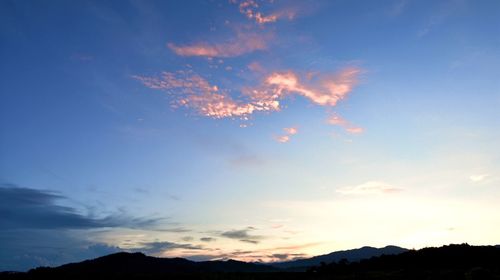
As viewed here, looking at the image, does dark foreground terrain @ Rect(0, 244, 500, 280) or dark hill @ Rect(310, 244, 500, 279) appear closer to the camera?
dark hill @ Rect(310, 244, 500, 279)

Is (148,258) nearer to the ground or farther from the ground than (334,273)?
farther from the ground

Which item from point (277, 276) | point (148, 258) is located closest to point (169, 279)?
point (277, 276)

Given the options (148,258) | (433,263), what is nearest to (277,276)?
(433,263)

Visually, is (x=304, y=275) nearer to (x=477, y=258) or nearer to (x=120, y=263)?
(x=477, y=258)

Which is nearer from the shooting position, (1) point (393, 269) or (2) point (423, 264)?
(1) point (393, 269)

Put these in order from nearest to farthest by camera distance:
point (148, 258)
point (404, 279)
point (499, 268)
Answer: point (404, 279) → point (499, 268) → point (148, 258)

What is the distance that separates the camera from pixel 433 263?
41250 mm

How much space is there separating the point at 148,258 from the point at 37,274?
75.3m

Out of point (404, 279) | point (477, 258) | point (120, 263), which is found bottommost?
point (404, 279)

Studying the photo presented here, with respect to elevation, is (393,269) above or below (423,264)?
below

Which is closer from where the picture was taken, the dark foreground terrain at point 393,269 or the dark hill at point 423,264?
the dark hill at point 423,264

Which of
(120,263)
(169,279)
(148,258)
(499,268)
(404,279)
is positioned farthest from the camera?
(148,258)

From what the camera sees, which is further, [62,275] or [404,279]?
[62,275]

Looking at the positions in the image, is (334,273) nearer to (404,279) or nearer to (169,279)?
(404,279)
